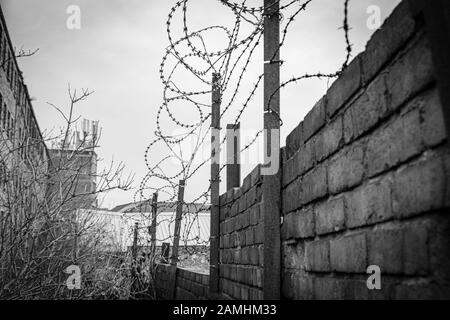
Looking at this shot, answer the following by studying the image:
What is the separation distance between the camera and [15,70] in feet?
76.8

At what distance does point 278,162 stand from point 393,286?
123 centimetres

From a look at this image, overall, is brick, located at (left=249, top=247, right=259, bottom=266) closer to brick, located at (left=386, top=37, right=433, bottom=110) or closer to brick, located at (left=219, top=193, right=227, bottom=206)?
brick, located at (left=219, top=193, right=227, bottom=206)

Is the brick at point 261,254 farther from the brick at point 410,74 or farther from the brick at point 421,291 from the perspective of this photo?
the brick at point 410,74

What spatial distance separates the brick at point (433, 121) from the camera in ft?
3.00

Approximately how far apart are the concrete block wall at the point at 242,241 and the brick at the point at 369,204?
3.49ft

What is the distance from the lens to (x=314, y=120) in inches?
69.9

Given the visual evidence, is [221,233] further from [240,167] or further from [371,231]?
[371,231]

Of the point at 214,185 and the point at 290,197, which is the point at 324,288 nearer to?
the point at 290,197

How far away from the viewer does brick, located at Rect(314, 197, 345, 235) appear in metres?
1.48

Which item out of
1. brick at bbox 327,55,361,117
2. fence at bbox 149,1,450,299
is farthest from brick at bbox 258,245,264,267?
brick at bbox 327,55,361,117

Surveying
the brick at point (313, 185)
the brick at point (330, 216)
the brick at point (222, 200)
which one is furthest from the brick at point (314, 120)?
the brick at point (222, 200)

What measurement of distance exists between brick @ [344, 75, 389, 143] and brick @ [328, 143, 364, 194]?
43 mm

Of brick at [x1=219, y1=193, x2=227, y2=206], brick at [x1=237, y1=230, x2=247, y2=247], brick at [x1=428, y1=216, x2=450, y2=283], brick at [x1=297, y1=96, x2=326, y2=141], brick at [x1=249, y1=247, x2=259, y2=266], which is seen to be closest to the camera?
brick at [x1=428, y1=216, x2=450, y2=283]
